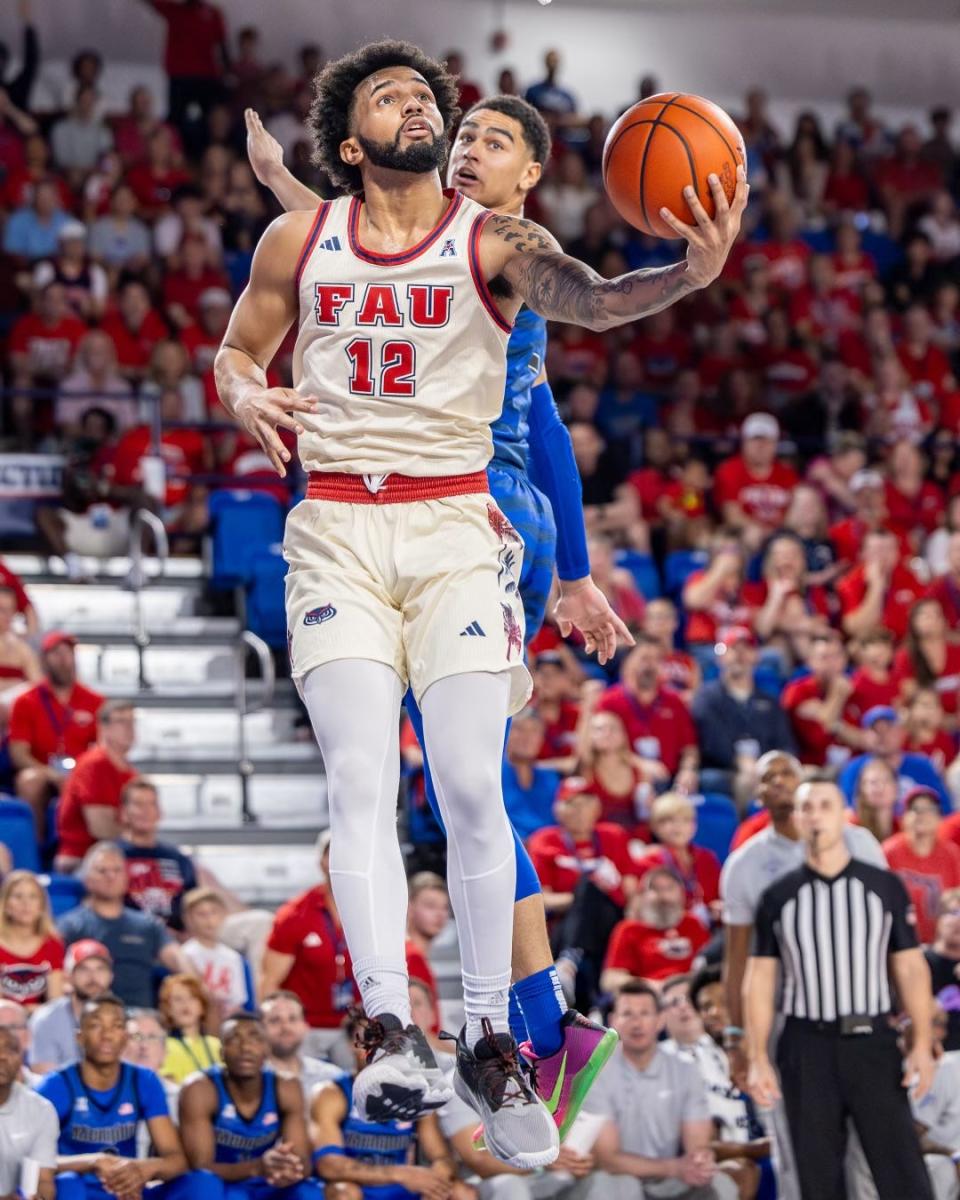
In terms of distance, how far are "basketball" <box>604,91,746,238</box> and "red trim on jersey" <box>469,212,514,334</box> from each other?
308mm

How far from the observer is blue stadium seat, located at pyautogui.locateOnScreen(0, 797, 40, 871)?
388 inches

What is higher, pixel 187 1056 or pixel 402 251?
pixel 402 251

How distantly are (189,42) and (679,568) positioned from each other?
6043mm

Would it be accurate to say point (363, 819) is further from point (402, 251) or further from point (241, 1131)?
point (241, 1131)

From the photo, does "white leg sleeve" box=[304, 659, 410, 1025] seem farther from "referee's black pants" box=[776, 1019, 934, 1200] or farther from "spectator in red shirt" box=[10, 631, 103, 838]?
"spectator in red shirt" box=[10, 631, 103, 838]

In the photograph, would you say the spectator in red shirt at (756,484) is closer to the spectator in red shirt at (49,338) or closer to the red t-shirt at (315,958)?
the spectator in red shirt at (49,338)

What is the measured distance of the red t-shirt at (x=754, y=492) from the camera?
13.9 m

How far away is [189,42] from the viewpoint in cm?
1603

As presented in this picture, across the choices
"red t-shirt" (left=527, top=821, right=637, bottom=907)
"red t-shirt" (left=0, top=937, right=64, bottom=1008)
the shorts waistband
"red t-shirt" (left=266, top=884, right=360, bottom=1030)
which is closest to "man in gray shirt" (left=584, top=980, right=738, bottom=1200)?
"red t-shirt" (left=527, top=821, right=637, bottom=907)

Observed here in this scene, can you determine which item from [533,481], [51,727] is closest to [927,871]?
[51,727]

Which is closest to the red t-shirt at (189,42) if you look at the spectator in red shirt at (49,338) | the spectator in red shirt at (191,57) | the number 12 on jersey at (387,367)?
the spectator in red shirt at (191,57)

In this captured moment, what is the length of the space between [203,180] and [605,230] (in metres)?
3.21

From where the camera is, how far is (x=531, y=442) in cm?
545

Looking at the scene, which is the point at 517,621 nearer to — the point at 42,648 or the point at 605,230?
the point at 42,648
